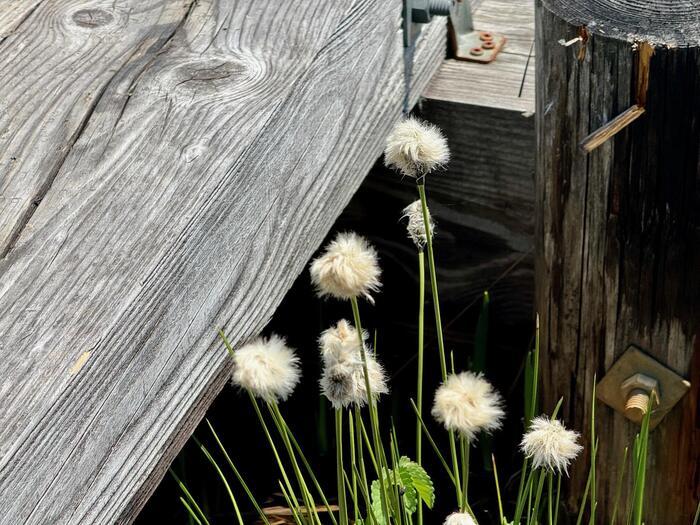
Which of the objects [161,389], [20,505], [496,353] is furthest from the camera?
[496,353]

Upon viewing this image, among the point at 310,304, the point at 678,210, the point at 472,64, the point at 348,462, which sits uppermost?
the point at 678,210

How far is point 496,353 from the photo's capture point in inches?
102

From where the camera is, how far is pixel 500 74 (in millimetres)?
2355

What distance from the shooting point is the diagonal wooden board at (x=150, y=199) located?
1.25 metres

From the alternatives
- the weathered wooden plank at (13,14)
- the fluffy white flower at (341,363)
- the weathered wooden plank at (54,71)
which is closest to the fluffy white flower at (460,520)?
the fluffy white flower at (341,363)

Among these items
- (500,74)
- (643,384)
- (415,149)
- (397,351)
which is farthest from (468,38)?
(415,149)

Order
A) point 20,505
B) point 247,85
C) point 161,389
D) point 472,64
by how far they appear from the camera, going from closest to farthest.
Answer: point 20,505
point 161,389
point 247,85
point 472,64

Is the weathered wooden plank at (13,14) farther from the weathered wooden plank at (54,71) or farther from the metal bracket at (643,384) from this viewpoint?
the metal bracket at (643,384)

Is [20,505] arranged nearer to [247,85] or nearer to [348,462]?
[247,85]

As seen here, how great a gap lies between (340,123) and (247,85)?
0.20 m

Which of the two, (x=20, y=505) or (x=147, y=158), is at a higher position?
(x=147, y=158)

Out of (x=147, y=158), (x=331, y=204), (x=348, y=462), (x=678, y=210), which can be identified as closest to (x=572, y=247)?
(x=678, y=210)

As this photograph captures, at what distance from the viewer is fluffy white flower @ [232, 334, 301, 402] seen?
4.04ft

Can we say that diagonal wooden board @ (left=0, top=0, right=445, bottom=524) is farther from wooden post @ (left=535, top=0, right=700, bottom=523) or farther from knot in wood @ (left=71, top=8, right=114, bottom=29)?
wooden post @ (left=535, top=0, right=700, bottom=523)
